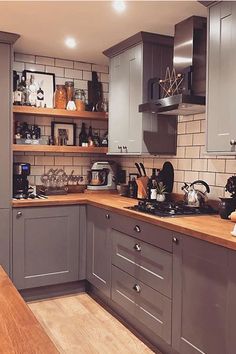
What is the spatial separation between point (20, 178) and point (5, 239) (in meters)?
0.65

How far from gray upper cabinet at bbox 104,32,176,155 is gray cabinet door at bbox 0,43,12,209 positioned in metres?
1.03

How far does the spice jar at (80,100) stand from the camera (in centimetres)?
411

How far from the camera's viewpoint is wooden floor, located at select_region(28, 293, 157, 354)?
2.68 metres

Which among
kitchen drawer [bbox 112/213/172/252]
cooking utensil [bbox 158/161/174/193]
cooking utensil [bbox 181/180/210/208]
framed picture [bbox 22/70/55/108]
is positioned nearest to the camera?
kitchen drawer [bbox 112/213/172/252]

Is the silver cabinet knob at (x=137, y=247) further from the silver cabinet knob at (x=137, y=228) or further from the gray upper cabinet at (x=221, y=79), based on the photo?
the gray upper cabinet at (x=221, y=79)

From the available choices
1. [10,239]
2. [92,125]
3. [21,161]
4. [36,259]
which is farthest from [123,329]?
[92,125]

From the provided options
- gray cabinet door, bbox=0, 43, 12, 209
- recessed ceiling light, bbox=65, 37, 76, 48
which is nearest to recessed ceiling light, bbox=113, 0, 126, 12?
recessed ceiling light, bbox=65, 37, 76, 48

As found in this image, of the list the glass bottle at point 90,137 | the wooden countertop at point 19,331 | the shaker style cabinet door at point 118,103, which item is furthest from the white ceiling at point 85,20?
the wooden countertop at point 19,331

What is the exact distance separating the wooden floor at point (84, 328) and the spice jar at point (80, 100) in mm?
1988

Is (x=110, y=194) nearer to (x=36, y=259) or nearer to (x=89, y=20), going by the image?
(x=36, y=259)

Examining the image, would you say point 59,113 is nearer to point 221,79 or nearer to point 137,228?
point 137,228

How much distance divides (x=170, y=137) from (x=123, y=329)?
1715mm

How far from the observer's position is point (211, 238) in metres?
2.02

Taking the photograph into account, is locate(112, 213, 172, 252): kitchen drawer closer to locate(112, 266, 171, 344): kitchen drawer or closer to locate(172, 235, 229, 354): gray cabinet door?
locate(172, 235, 229, 354): gray cabinet door
